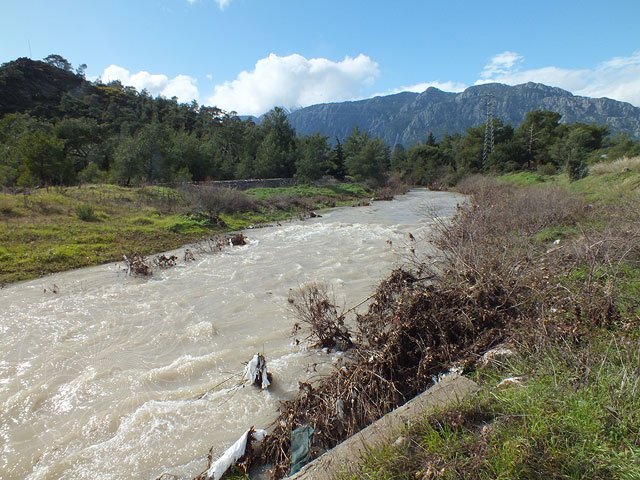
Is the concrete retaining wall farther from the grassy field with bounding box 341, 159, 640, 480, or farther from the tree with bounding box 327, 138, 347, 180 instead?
the tree with bounding box 327, 138, 347, 180

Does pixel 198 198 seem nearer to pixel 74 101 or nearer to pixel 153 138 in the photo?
pixel 153 138

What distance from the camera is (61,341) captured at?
21.2 ft

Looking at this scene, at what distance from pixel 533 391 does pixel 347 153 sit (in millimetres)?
51585

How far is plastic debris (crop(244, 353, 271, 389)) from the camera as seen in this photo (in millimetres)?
4863

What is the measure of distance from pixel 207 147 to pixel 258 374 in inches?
1326

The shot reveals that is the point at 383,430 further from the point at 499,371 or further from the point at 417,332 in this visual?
the point at 417,332

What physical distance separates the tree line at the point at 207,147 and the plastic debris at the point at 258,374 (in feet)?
76.5

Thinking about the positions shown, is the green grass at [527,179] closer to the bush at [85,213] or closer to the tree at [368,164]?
the tree at [368,164]

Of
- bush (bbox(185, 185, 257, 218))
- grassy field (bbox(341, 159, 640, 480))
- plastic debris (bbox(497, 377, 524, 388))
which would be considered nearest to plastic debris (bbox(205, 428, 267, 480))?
grassy field (bbox(341, 159, 640, 480))

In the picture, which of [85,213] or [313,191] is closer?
[85,213]

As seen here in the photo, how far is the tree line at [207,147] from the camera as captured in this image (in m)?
27.2

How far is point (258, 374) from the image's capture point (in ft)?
16.0

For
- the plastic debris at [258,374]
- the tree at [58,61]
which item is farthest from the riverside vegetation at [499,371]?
the tree at [58,61]

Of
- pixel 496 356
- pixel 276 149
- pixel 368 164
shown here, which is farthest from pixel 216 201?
pixel 368 164
